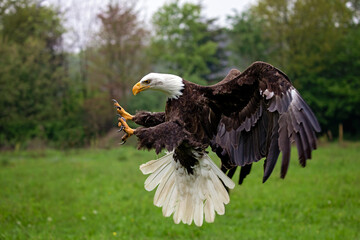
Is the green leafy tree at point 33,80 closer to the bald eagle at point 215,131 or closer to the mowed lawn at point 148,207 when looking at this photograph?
the mowed lawn at point 148,207

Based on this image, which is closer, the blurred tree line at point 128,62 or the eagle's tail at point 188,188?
the eagle's tail at point 188,188

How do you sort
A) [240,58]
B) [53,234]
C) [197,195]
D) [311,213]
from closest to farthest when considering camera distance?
1. [197,195]
2. [53,234]
3. [311,213]
4. [240,58]

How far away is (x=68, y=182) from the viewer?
9.11 m

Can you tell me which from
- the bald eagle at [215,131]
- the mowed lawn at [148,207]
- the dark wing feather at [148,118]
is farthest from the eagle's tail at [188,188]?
the mowed lawn at [148,207]

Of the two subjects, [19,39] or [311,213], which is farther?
[19,39]

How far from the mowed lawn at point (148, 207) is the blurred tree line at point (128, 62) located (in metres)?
7.23

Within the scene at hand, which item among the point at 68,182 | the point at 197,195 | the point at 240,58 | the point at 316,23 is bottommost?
the point at 68,182

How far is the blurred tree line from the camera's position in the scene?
18094 millimetres

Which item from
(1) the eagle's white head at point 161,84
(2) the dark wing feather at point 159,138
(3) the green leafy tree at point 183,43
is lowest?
(2) the dark wing feather at point 159,138

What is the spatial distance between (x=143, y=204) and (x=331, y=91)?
15.7 m

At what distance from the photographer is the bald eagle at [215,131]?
2646 millimetres

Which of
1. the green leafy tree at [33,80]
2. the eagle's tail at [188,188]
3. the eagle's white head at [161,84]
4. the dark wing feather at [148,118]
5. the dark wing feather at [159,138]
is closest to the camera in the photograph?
the dark wing feather at [159,138]

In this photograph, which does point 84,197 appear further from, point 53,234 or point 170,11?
point 170,11

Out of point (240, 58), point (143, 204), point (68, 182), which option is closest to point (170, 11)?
point (240, 58)
